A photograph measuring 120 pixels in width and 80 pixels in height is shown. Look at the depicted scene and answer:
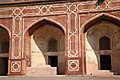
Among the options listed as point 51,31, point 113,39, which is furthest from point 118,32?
point 51,31

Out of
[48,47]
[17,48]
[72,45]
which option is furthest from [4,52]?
[72,45]

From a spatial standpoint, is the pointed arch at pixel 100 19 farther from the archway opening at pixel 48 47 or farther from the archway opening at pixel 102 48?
the archway opening at pixel 48 47

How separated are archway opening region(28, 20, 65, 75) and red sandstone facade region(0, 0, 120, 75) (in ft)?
6.64

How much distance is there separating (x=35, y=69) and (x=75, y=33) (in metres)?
3.75

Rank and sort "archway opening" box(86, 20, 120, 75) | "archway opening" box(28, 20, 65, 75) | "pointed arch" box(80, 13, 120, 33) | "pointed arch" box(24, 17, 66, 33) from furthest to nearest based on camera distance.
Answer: "archway opening" box(28, 20, 65, 75) → "archway opening" box(86, 20, 120, 75) → "pointed arch" box(24, 17, 66, 33) → "pointed arch" box(80, 13, 120, 33)

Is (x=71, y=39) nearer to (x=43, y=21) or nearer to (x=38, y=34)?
(x=43, y=21)

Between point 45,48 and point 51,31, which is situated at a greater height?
point 51,31

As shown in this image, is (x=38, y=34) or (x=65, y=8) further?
(x=38, y=34)

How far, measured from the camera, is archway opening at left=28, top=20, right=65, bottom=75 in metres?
19.6

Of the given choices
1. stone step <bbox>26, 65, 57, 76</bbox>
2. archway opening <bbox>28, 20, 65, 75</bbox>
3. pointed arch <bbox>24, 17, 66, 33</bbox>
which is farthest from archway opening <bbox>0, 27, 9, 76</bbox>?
stone step <bbox>26, 65, 57, 76</bbox>

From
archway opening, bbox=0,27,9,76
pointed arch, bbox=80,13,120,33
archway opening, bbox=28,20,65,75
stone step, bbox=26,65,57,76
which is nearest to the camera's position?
pointed arch, bbox=80,13,120,33

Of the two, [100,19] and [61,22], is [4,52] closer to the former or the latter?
[61,22]

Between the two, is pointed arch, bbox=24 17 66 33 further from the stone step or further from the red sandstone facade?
the stone step

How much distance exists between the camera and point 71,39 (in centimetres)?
1617
